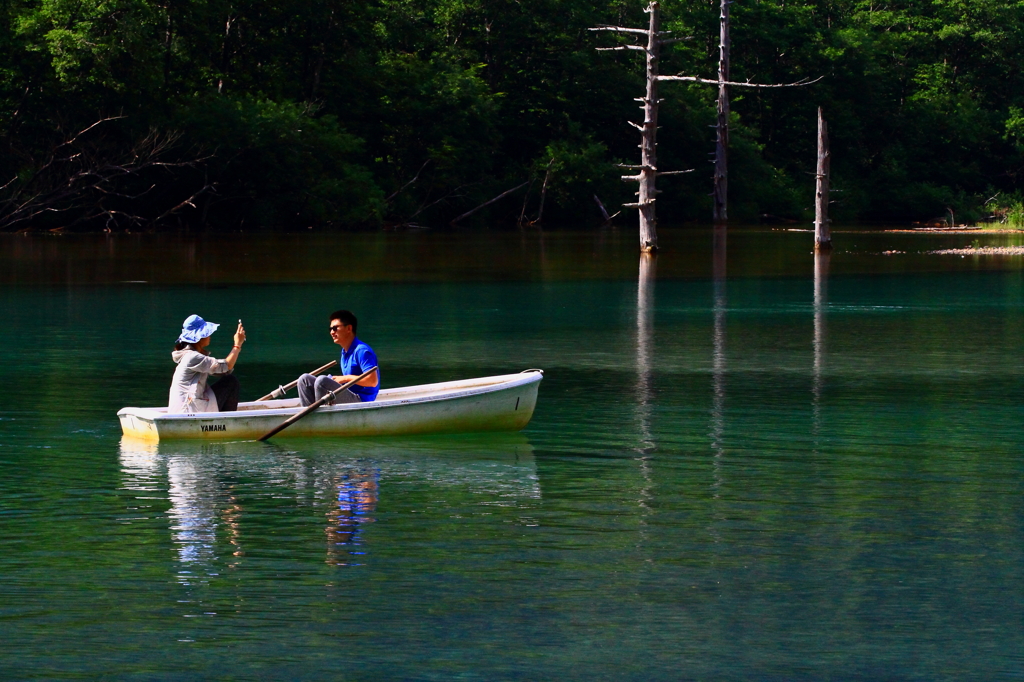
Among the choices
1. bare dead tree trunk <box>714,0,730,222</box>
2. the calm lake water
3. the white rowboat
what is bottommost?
the calm lake water

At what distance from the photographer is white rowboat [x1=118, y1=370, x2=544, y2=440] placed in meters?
14.1

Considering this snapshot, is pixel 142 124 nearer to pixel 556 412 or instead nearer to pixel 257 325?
pixel 257 325

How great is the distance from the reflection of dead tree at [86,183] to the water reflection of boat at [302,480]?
4847 cm

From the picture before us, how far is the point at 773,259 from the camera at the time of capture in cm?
4891

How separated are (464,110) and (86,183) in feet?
67.1

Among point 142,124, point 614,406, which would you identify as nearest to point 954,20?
point 142,124

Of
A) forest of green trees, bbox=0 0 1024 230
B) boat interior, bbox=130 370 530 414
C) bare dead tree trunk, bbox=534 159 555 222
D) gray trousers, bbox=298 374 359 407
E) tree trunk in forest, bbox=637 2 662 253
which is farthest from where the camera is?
bare dead tree trunk, bbox=534 159 555 222

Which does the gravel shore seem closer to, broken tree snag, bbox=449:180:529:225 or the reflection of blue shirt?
broken tree snag, bbox=449:180:529:225

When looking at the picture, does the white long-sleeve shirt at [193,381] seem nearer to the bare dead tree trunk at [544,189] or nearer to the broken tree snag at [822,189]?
the broken tree snag at [822,189]

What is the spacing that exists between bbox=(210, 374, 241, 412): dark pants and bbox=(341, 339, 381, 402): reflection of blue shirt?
0.93 m

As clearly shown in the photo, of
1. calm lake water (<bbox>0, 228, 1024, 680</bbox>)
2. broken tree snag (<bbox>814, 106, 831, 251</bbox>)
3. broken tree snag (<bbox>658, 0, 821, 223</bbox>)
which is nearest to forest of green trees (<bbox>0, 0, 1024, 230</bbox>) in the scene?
broken tree snag (<bbox>658, 0, 821, 223</bbox>)

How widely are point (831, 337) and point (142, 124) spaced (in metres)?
46.6

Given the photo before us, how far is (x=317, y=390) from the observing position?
1433 centimetres

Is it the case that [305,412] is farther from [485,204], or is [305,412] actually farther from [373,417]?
[485,204]
